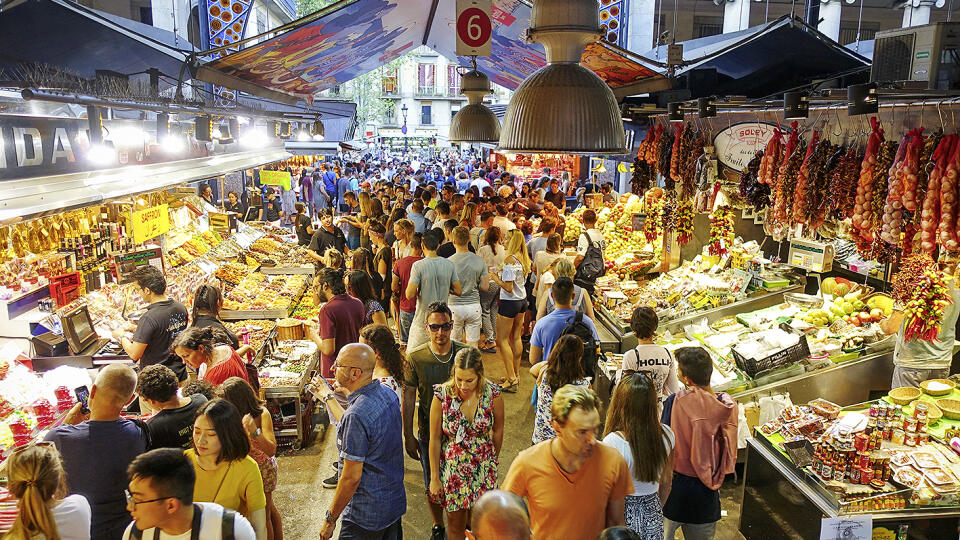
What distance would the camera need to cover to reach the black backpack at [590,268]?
25.4 feet

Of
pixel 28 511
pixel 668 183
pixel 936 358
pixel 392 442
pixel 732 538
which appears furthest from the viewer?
pixel 668 183

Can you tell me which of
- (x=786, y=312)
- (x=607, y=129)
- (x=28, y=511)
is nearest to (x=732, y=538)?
(x=786, y=312)

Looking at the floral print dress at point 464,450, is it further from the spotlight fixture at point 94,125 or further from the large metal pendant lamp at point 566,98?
the spotlight fixture at point 94,125

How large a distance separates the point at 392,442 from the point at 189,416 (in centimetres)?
118

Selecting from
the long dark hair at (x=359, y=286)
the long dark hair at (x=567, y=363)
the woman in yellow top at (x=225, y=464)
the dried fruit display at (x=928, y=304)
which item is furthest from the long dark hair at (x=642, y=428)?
the long dark hair at (x=359, y=286)

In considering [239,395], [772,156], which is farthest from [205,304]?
[772,156]

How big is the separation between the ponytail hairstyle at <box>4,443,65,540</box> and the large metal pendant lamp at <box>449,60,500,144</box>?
3.30m

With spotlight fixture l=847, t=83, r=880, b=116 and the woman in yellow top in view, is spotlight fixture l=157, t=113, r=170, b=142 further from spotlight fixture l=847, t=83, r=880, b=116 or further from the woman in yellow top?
spotlight fixture l=847, t=83, r=880, b=116

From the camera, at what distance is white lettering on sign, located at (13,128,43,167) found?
14.9ft

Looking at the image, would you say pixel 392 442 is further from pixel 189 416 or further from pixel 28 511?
pixel 28 511

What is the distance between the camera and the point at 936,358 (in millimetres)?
5184

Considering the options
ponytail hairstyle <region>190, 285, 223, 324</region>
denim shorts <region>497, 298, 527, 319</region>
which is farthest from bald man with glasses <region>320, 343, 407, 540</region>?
denim shorts <region>497, 298, 527, 319</region>

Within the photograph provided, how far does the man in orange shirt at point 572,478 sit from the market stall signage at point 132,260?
5296 millimetres

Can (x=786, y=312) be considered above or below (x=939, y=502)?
above
